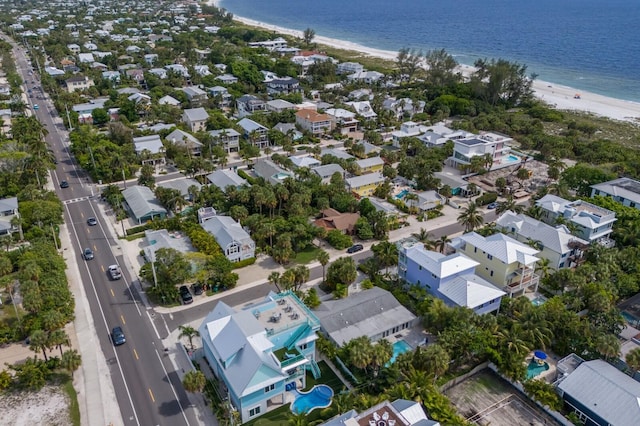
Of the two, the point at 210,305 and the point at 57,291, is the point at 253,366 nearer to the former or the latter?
the point at 210,305

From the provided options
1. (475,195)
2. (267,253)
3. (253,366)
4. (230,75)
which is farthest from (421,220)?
(230,75)

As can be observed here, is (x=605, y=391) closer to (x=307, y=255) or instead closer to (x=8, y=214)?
(x=307, y=255)

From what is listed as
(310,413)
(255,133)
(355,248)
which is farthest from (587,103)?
(310,413)

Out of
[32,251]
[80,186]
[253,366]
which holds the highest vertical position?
[253,366]

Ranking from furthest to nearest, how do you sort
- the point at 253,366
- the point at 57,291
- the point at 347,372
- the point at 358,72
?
the point at 358,72 < the point at 57,291 < the point at 347,372 < the point at 253,366

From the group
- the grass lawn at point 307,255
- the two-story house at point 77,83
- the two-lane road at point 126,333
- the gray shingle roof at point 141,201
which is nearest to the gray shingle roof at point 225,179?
the gray shingle roof at point 141,201

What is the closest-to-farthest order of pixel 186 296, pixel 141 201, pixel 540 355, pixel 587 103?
1. pixel 540 355
2. pixel 186 296
3. pixel 141 201
4. pixel 587 103
